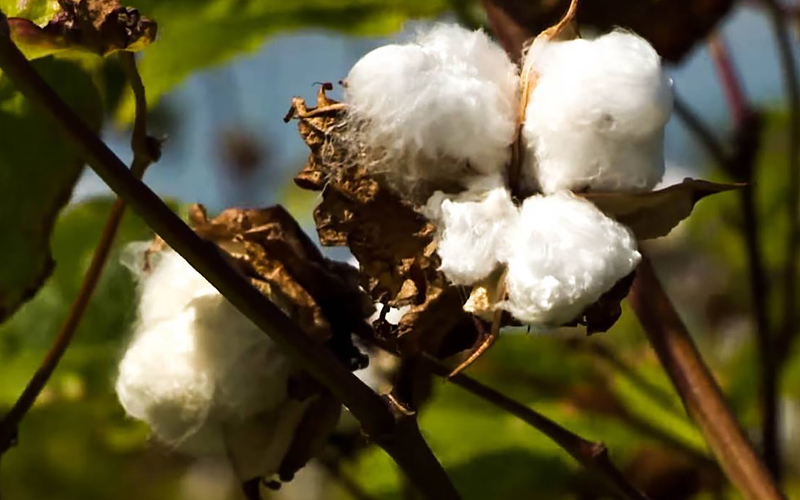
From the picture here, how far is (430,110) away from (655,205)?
0.09m

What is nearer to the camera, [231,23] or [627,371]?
[231,23]

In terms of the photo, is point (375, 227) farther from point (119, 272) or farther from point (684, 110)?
point (684, 110)

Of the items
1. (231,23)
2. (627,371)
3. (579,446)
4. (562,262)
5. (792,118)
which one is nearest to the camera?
(562,262)

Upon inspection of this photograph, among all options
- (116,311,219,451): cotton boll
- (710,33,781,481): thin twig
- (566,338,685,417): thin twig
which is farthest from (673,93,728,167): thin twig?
(116,311,219,451): cotton boll

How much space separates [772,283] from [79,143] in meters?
1.33

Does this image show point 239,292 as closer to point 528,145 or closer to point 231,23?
point 528,145

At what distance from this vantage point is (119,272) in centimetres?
90

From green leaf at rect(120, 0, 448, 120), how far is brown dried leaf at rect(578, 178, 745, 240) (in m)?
0.38

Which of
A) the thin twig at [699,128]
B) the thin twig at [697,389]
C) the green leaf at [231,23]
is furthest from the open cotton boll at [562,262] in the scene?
the thin twig at [699,128]

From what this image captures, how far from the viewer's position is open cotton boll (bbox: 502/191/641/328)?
402 millimetres

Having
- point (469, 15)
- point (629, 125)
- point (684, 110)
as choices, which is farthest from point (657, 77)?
point (684, 110)

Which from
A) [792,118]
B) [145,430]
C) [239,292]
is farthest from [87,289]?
[792,118]

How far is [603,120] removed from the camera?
1.40 ft

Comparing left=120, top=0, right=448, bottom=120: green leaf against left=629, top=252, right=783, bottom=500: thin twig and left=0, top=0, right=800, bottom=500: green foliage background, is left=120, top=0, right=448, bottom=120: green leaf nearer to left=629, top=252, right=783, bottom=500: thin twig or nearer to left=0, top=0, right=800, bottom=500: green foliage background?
left=0, top=0, right=800, bottom=500: green foliage background
